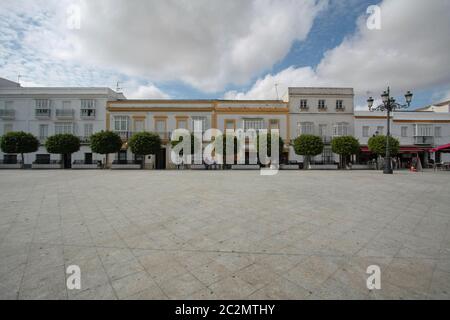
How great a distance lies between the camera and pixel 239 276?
245cm

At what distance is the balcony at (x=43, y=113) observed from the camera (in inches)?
1032

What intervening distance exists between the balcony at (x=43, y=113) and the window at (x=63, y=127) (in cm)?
174

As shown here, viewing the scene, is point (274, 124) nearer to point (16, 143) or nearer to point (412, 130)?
point (412, 130)

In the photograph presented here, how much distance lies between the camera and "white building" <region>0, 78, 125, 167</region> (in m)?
26.2

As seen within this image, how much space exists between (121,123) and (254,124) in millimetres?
18121

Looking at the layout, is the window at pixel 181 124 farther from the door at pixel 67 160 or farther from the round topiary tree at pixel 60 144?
the door at pixel 67 160

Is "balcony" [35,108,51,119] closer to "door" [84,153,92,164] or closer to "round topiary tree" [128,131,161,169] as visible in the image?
"door" [84,153,92,164]

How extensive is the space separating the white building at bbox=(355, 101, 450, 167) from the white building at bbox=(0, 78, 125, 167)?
118 feet

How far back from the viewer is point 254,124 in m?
25.6

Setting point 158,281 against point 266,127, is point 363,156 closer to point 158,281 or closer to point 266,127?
point 266,127

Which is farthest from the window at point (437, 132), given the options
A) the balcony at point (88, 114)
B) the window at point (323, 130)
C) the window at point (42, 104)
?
the window at point (42, 104)

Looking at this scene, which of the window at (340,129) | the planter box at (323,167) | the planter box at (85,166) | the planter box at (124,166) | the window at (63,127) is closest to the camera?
the planter box at (124,166)

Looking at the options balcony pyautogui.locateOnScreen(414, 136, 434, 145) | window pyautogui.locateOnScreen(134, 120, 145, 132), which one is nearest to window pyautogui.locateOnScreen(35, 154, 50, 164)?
window pyautogui.locateOnScreen(134, 120, 145, 132)
